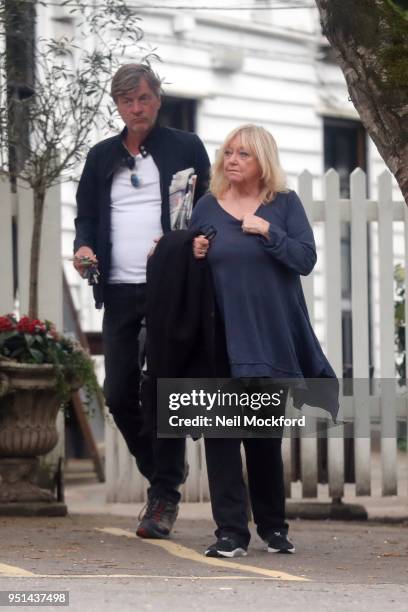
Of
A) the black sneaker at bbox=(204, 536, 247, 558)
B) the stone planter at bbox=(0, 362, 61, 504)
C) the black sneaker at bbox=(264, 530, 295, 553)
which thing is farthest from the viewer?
the stone planter at bbox=(0, 362, 61, 504)

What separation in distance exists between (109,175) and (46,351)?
3.53 ft

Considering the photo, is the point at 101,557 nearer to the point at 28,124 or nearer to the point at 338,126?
the point at 28,124

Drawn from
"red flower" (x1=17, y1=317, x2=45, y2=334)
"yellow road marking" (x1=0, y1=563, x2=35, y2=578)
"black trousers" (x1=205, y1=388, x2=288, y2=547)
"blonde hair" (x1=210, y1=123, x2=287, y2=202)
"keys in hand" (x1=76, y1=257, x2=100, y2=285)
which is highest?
"blonde hair" (x1=210, y1=123, x2=287, y2=202)

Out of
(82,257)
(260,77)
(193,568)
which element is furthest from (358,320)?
(260,77)

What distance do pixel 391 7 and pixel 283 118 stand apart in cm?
1022

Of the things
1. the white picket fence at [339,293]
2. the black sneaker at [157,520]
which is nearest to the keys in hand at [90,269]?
the black sneaker at [157,520]

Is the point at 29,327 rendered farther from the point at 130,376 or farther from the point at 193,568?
the point at 193,568

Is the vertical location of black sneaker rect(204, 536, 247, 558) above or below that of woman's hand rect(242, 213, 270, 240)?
below

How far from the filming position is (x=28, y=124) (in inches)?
320

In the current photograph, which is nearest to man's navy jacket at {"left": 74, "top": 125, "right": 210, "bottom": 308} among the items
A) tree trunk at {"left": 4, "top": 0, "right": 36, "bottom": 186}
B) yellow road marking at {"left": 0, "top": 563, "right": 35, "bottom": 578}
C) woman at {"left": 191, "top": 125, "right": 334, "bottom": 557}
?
woman at {"left": 191, "top": 125, "right": 334, "bottom": 557}

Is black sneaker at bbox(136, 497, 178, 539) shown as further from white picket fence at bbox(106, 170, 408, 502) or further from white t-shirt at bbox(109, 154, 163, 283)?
white picket fence at bbox(106, 170, 408, 502)

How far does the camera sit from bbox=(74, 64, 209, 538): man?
6926 mm

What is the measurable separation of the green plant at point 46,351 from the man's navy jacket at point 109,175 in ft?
2.51

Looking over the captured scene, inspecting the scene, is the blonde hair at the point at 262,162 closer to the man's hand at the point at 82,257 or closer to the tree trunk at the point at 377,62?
the tree trunk at the point at 377,62
